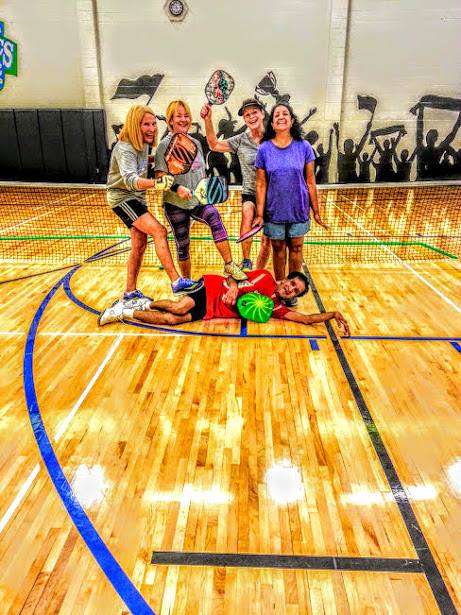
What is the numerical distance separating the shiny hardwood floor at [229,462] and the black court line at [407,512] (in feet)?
0.11

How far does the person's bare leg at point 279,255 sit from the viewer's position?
5.11m

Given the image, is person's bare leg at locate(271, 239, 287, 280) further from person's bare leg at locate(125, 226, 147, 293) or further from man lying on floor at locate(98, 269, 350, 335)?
person's bare leg at locate(125, 226, 147, 293)

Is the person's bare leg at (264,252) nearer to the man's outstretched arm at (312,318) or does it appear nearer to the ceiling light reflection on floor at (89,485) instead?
the man's outstretched arm at (312,318)

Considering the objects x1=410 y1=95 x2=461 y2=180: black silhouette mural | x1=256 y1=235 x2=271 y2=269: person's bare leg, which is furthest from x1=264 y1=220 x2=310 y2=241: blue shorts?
x1=410 y1=95 x2=461 y2=180: black silhouette mural

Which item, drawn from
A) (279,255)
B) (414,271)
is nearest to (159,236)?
(279,255)

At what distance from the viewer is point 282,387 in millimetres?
3748

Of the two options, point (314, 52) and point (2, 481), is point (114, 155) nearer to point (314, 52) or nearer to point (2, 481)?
point (2, 481)

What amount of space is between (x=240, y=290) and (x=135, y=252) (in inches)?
51.0

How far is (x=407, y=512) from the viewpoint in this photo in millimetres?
2555

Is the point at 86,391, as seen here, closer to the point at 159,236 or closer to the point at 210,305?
the point at 210,305

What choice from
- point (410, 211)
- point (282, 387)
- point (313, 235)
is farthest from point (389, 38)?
point (282, 387)

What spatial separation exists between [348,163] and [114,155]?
11.0 metres

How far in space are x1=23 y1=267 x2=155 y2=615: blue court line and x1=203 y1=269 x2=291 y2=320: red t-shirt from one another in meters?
1.87

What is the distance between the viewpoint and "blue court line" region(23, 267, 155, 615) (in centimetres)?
211
